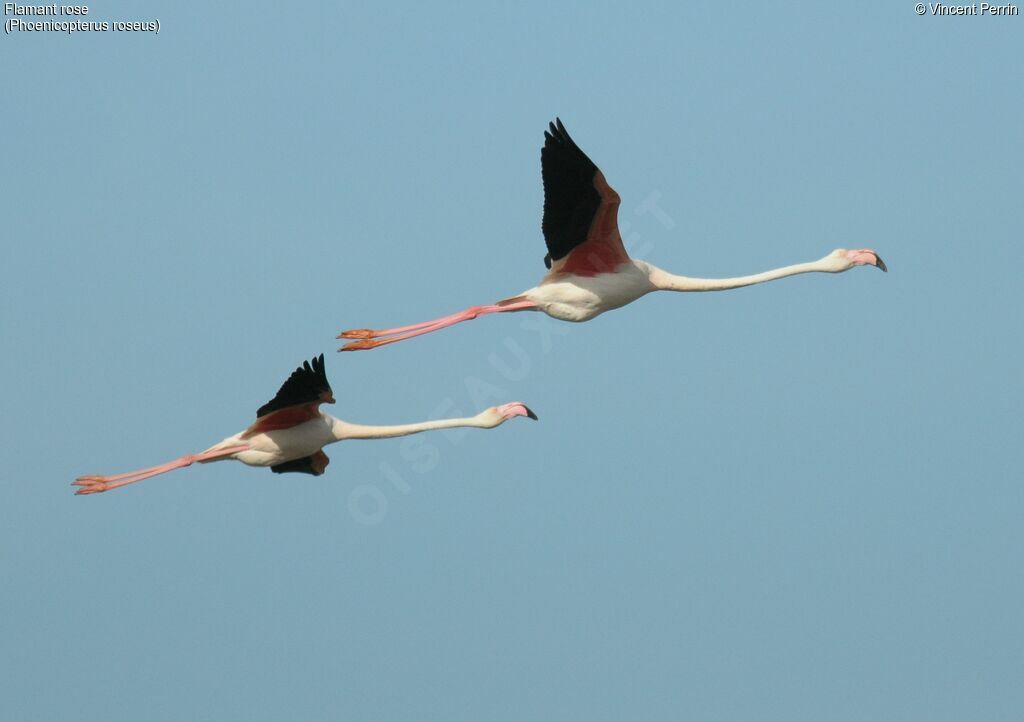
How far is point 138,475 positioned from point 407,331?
3.48 metres

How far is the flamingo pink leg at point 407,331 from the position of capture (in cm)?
2964

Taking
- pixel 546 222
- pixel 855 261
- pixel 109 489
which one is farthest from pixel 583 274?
pixel 109 489

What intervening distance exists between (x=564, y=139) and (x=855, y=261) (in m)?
4.25

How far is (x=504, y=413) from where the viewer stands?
30.6m

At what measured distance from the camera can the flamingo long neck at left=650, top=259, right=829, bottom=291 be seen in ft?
97.3

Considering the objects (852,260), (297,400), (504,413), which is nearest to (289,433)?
(297,400)

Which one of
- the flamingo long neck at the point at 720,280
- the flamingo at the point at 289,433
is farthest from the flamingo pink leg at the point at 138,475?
the flamingo long neck at the point at 720,280

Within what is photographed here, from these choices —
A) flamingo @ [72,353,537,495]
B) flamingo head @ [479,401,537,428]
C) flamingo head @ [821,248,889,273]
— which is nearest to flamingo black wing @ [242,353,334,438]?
flamingo @ [72,353,537,495]

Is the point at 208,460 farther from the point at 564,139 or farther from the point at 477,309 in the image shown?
the point at 564,139

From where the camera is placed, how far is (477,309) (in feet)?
97.6

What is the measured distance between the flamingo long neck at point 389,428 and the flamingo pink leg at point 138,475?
1.06 metres

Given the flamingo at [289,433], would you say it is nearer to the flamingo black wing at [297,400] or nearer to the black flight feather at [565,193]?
the flamingo black wing at [297,400]

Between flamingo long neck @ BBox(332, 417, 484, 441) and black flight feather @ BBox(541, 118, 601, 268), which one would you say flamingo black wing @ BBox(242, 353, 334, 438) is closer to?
flamingo long neck @ BBox(332, 417, 484, 441)

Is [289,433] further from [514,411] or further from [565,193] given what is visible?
[565,193]
